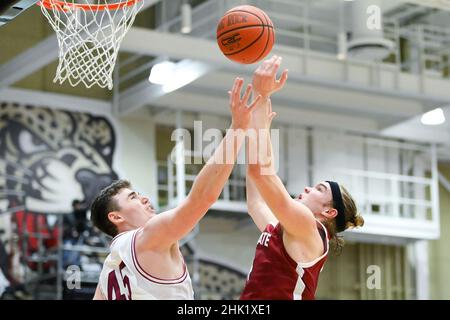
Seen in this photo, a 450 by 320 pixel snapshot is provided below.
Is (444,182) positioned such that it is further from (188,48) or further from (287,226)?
(287,226)

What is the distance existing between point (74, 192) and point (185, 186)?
63.2 inches

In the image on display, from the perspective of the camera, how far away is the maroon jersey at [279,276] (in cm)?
464

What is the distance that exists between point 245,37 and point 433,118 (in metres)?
10.2

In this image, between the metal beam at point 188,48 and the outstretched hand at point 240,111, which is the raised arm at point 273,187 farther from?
the metal beam at point 188,48

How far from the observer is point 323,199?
492 cm

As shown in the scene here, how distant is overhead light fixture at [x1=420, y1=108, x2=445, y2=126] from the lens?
14781 millimetres

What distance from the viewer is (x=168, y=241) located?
4.50 m

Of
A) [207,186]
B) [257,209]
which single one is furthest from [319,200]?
[207,186]

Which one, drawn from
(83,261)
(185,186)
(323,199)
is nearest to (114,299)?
(323,199)

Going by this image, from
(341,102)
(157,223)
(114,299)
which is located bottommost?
(114,299)

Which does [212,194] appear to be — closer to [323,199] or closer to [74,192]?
[323,199]

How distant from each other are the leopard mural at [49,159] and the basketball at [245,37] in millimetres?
8615

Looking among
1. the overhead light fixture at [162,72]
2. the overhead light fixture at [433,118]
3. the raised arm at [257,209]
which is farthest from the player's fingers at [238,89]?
the overhead light fixture at [433,118]

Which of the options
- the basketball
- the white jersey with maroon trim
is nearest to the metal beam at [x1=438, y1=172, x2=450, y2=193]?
the basketball
